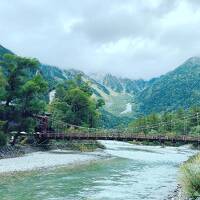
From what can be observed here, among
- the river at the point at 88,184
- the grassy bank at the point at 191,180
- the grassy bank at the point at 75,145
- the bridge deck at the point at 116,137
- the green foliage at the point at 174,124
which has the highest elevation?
the green foliage at the point at 174,124

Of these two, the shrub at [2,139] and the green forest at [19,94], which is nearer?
the shrub at [2,139]

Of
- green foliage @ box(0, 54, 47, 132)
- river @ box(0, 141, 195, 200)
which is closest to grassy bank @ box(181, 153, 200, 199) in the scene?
river @ box(0, 141, 195, 200)

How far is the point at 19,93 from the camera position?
6450cm

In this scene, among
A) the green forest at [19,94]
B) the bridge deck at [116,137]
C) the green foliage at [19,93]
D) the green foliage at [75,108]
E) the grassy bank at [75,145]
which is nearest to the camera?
the green forest at [19,94]

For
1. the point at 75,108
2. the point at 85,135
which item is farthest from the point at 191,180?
the point at 75,108

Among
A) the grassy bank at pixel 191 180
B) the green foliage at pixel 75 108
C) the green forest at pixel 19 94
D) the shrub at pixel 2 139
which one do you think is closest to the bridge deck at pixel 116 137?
the green forest at pixel 19 94

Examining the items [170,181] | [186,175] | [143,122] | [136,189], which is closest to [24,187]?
[136,189]

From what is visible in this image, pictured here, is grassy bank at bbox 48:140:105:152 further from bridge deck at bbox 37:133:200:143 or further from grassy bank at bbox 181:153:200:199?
grassy bank at bbox 181:153:200:199

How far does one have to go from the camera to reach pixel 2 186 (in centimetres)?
3050

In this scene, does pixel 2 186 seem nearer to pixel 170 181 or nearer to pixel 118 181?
pixel 118 181

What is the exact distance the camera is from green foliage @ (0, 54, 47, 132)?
64438mm

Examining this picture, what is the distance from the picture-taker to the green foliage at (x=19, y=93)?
6444 centimetres

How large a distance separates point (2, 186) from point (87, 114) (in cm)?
5995

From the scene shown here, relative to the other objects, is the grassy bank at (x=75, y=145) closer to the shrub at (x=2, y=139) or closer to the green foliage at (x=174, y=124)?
the shrub at (x=2, y=139)
